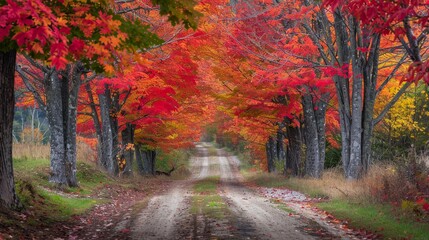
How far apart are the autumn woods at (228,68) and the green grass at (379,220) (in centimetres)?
303

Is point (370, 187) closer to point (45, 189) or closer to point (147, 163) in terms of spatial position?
point (45, 189)

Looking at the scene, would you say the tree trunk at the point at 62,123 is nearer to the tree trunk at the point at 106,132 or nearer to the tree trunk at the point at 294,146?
the tree trunk at the point at 106,132

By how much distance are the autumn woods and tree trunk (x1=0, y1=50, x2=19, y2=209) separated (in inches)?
0.9

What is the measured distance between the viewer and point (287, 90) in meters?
24.7

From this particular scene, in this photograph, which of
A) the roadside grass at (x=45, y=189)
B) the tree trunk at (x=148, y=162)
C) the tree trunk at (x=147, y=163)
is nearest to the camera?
the roadside grass at (x=45, y=189)

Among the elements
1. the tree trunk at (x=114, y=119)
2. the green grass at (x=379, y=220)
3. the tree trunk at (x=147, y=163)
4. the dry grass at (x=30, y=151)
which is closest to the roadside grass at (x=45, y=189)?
the dry grass at (x=30, y=151)

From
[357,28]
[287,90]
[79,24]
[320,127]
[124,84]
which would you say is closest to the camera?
[79,24]

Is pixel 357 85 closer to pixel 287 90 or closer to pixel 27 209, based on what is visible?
pixel 287 90

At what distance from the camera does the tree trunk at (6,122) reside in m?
11.0

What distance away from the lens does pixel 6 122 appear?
11273mm

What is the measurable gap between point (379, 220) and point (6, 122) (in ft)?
28.1

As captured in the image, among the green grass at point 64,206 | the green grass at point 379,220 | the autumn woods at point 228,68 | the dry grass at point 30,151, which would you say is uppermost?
the autumn woods at point 228,68

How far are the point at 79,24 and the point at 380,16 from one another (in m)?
5.55

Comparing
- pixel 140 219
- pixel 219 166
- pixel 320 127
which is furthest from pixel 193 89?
pixel 219 166
